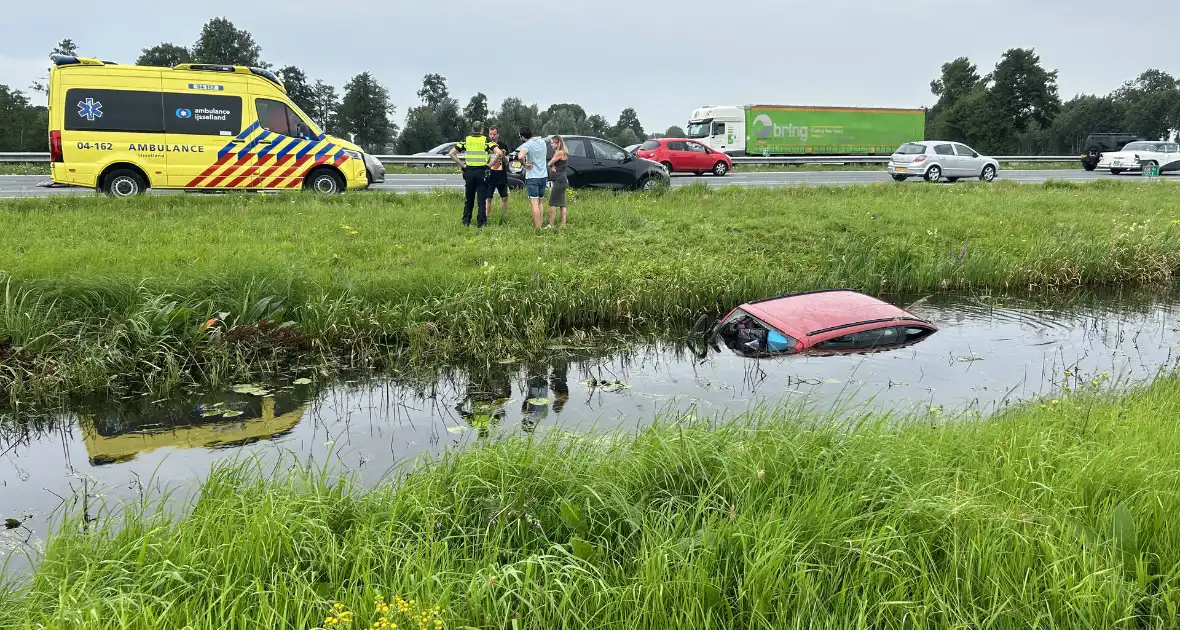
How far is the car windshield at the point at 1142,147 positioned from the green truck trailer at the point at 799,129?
379 inches

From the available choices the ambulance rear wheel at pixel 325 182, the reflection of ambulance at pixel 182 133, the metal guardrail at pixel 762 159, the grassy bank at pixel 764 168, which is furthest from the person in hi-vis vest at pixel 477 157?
the metal guardrail at pixel 762 159

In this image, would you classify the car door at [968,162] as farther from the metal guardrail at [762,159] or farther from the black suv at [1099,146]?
the black suv at [1099,146]

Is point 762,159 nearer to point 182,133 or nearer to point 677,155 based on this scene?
point 677,155

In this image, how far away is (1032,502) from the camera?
11.6 ft

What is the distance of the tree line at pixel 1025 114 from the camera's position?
60.3 m

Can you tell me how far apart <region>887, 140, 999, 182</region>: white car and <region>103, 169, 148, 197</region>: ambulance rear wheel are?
21374 millimetres

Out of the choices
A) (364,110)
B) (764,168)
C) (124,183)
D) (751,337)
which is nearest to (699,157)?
(764,168)

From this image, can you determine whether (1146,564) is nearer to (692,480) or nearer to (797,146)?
(692,480)

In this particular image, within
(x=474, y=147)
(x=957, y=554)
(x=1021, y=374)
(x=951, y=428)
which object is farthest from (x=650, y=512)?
(x=474, y=147)

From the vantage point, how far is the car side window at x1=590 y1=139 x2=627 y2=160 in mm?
17188

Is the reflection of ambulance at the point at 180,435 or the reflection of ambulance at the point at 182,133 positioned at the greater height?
the reflection of ambulance at the point at 182,133

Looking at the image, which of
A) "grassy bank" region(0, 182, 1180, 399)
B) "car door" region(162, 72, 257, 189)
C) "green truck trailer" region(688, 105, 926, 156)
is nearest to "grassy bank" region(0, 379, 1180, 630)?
"grassy bank" region(0, 182, 1180, 399)

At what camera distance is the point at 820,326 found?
7465 mm

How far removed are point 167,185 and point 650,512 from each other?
14.0 m
